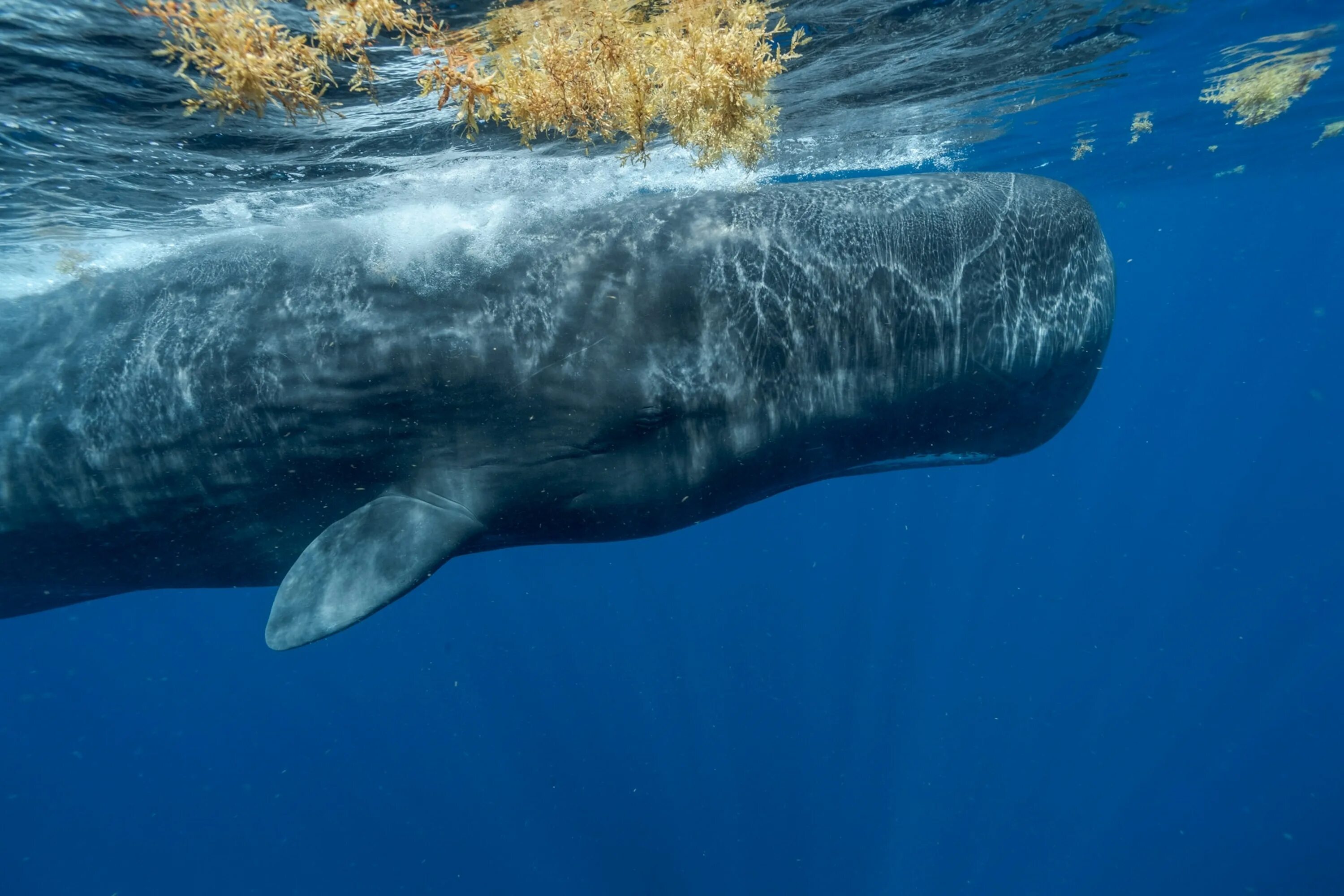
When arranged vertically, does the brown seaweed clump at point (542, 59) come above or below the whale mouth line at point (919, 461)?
above

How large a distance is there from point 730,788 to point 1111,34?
23678 mm

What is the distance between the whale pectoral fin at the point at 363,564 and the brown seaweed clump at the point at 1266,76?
54.5ft

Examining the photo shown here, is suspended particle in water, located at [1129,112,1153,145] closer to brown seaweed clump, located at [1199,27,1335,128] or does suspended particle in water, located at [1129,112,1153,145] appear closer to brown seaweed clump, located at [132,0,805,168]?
brown seaweed clump, located at [1199,27,1335,128]

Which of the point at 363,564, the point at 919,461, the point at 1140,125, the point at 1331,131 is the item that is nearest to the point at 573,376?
the point at 363,564

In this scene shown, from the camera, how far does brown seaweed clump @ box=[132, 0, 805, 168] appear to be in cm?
490

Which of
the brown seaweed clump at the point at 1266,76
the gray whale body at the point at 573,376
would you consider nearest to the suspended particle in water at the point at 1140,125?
the brown seaweed clump at the point at 1266,76

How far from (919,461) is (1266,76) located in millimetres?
17459

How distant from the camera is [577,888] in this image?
958 inches

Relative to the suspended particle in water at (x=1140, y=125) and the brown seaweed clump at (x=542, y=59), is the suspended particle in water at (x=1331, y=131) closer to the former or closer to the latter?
the suspended particle in water at (x=1140, y=125)

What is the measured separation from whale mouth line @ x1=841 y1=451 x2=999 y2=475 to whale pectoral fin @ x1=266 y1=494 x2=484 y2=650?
293 cm

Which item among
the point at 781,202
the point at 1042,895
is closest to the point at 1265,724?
the point at 1042,895

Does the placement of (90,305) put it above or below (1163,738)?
above

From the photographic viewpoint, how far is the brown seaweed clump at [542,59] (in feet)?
16.1

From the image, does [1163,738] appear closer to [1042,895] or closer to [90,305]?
[1042,895]
